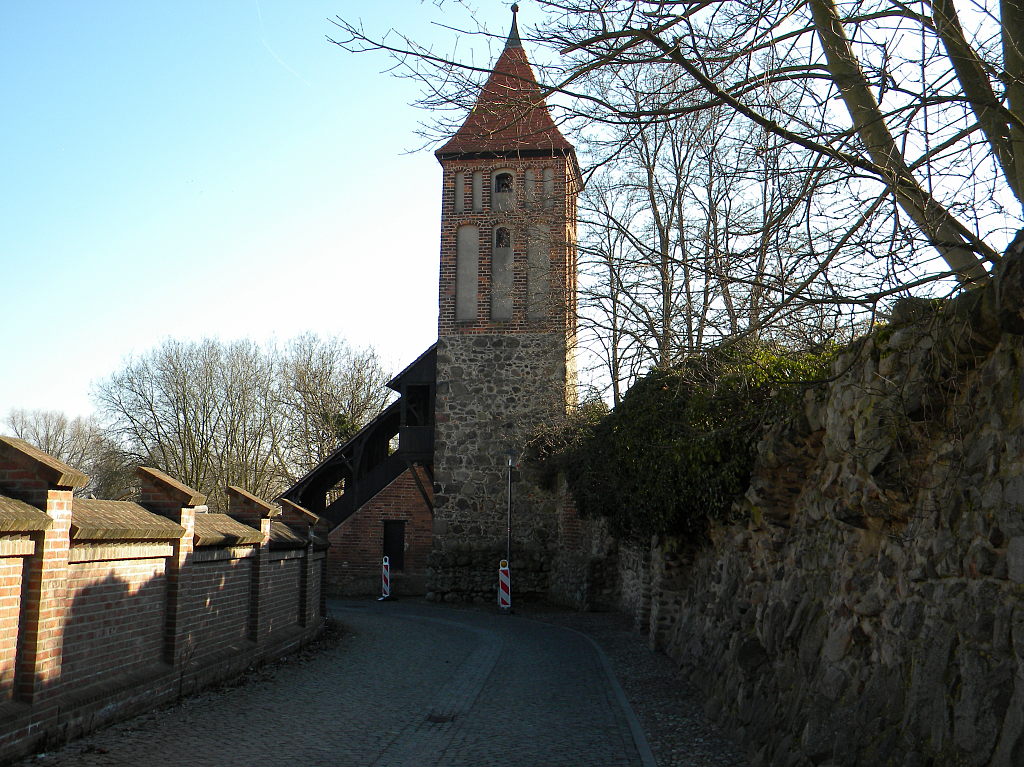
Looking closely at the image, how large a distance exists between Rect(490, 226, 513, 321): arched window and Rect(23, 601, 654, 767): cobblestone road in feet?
38.8

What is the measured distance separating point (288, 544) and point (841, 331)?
8.73 metres

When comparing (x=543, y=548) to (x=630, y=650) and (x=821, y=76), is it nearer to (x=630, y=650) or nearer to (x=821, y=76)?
(x=630, y=650)

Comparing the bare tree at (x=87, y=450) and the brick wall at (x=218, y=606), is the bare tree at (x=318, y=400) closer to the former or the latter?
the bare tree at (x=87, y=450)

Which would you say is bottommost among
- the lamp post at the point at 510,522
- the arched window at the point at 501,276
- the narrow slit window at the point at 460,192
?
the lamp post at the point at 510,522

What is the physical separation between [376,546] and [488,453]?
167 inches

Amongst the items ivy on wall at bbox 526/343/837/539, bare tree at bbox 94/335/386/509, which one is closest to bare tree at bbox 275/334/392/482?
bare tree at bbox 94/335/386/509

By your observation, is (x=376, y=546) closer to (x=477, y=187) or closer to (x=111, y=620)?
(x=477, y=187)

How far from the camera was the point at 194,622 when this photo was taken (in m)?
8.99

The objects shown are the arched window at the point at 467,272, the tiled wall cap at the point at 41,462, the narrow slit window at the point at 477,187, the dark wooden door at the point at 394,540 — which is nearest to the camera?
the tiled wall cap at the point at 41,462

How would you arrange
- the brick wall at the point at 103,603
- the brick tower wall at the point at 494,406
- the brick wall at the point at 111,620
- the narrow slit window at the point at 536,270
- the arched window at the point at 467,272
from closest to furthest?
the brick wall at the point at 103,603
the brick wall at the point at 111,620
the brick tower wall at the point at 494,406
the narrow slit window at the point at 536,270
the arched window at the point at 467,272

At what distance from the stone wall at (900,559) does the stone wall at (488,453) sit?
1518 cm

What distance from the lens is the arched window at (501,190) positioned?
24.0m

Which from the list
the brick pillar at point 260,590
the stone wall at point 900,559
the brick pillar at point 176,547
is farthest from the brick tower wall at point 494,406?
the stone wall at point 900,559

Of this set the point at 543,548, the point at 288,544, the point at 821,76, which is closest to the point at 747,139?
the point at 821,76
